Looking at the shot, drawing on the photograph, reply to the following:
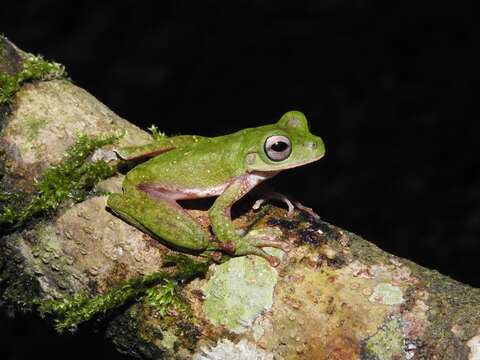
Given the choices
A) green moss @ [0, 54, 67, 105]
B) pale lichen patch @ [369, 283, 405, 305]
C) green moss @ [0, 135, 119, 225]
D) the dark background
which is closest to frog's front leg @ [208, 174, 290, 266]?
pale lichen patch @ [369, 283, 405, 305]

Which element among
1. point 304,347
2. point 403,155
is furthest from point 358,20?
point 304,347

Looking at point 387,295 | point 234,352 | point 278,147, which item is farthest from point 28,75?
point 387,295

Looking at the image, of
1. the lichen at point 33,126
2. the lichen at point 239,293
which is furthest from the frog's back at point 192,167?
the lichen at point 239,293

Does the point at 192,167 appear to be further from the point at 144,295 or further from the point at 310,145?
the point at 144,295

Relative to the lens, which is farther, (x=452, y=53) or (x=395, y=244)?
(x=452, y=53)

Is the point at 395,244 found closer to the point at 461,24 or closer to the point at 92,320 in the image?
the point at 461,24
